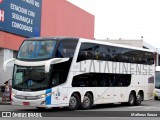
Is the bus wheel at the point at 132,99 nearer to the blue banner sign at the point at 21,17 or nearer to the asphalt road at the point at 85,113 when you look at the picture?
the asphalt road at the point at 85,113

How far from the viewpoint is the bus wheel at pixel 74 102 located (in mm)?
21281

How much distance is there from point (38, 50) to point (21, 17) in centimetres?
1364

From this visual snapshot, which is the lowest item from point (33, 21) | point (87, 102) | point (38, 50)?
point (87, 102)

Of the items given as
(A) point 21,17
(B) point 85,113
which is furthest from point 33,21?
(B) point 85,113

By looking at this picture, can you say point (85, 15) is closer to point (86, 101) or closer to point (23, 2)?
point (23, 2)

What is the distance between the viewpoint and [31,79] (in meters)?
20.0

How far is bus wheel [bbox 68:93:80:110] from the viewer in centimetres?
2128

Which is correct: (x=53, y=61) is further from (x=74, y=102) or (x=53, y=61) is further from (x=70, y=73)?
(x=74, y=102)

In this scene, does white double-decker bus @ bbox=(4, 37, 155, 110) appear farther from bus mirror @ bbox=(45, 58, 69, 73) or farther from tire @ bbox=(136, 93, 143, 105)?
tire @ bbox=(136, 93, 143, 105)

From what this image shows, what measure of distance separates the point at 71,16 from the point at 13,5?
1064 centimetres

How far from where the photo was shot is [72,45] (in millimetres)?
21125

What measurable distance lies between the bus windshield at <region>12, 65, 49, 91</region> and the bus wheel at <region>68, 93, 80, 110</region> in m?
2.17

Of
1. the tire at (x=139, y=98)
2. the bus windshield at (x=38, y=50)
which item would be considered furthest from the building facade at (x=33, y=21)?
the bus windshield at (x=38, y=50)

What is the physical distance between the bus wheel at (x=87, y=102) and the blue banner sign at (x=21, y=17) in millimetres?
10670
